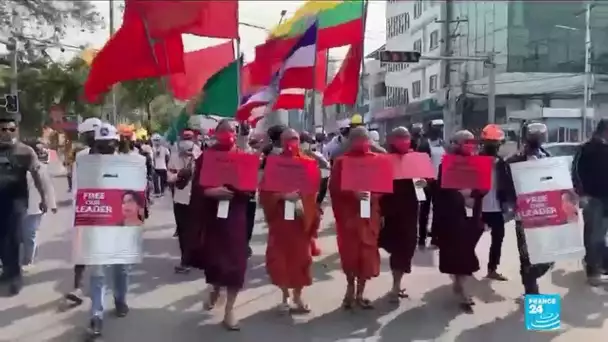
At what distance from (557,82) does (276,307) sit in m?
20.8

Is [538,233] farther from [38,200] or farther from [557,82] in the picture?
[557,82]

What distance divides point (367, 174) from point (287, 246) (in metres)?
0.89

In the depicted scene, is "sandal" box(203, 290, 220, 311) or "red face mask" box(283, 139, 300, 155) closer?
Answer: "red face mask" box(283, 139, 300, 155)

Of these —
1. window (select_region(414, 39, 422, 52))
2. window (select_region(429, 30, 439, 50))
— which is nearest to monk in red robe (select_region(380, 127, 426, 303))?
window (select_region(414, 39, 422, 52))

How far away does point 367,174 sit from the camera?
6.28 m

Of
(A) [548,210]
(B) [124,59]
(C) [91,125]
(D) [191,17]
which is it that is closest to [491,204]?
(A) [548,210]

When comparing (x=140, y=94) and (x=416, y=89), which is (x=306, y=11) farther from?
(x=416, y=89)

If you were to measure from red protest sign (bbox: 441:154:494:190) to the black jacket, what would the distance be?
1.53 meters

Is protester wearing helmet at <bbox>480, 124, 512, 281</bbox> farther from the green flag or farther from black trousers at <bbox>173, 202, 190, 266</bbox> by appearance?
black trousers at <bbox>173, 202, 190, 266</bbox>

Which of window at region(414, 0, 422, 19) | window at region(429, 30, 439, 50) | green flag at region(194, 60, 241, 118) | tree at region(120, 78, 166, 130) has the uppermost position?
window at region(414, 0, 422, 19)

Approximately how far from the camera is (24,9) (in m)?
9.00

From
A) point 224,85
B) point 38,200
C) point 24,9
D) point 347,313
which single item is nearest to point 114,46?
point 224,85

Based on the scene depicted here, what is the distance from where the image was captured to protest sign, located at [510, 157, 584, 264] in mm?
6031

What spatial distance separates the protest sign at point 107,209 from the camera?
551 centimetres
